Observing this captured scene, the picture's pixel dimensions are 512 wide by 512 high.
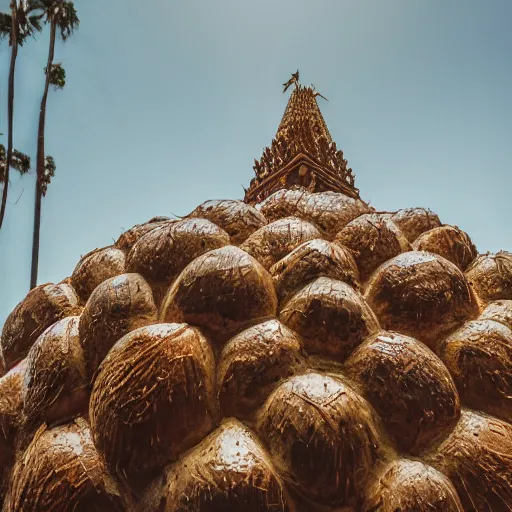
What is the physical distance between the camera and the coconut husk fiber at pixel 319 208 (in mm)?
1728

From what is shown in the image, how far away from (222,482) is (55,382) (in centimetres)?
53

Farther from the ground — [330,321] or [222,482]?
[330,321]

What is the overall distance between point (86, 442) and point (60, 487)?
10cm

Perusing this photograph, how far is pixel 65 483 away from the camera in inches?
41.7

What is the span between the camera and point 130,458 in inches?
42.1

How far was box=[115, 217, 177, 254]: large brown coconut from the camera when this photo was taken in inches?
67.6

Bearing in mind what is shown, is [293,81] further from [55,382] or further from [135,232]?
[55,382]

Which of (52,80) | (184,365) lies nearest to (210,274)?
(184,365)

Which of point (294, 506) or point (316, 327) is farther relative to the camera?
point (316, 327)

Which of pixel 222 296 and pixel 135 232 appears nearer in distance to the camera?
pixel 222 296

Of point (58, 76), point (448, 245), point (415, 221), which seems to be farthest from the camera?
point (58, 76)

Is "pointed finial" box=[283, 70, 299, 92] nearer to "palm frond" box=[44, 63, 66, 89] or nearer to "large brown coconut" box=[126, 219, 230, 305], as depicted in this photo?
"large brown coconut" box=[126, 219, 230, 305]

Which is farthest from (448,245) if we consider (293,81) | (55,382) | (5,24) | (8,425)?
(5,24)

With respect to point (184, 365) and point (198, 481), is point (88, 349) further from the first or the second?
point (198, 481)
